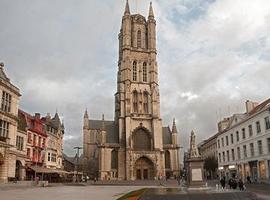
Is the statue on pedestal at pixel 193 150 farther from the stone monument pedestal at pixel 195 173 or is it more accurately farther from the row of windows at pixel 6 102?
the row of windows at pixel 6 102

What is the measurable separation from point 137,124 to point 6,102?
5593cm

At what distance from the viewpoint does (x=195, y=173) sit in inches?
902

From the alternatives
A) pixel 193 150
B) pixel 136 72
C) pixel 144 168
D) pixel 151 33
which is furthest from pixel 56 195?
pixel 151 33

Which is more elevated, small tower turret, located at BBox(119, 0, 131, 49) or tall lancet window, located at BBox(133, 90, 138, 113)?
small tower turret, located at BBox(119, 0, 131, 49)

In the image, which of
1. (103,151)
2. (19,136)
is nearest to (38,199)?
(19,136)

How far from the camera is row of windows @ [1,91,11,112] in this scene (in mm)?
36775

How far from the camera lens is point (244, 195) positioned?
57.8ft

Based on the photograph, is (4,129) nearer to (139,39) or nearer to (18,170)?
(18,170)

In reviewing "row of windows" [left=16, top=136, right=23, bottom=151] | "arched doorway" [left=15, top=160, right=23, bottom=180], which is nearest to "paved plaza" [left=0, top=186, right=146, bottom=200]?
"row of windows" [left=16, top=136, right=23, bottom=151]

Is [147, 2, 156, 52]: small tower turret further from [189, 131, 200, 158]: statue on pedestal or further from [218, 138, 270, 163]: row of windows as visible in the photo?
[189, 131, 200, 158]: statue on pedestal

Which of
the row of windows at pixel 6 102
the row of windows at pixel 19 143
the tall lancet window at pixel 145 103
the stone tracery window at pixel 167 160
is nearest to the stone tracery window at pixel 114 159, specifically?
the tall lancet window at pixel 145 103

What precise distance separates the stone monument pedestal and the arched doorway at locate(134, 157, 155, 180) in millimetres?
66335

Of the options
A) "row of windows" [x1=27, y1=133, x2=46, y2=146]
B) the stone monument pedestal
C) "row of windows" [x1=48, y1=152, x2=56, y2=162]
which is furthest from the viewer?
"row of windows" [x1=48, y1=152, x2=56, y2=162]

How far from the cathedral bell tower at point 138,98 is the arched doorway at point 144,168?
37cm
